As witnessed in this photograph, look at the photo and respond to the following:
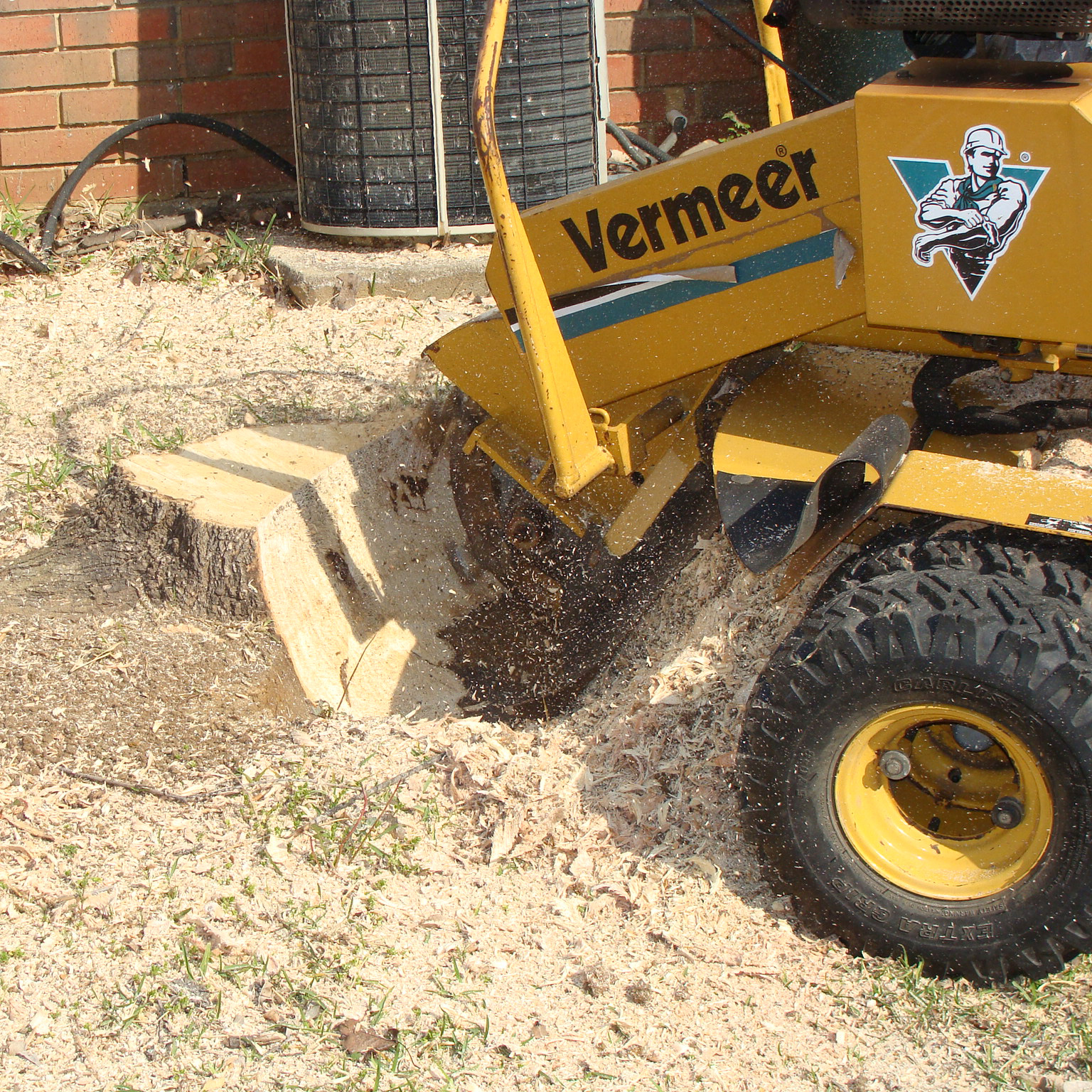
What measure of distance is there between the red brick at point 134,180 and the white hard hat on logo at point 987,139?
4.56 meters

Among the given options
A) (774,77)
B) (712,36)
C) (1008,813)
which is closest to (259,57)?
(712,36)

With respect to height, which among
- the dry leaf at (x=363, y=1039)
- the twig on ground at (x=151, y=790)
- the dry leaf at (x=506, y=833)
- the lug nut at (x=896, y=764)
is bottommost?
the dry leaf at (x=363, y=1039)

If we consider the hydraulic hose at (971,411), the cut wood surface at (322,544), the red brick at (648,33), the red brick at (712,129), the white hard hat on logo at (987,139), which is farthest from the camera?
the red brick at (712,129)

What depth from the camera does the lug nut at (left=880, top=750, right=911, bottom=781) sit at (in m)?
2.50

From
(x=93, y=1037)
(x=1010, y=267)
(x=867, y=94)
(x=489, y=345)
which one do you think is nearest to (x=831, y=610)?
(x=1010, y=267)

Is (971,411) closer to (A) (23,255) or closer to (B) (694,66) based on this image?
(B) (694,66)

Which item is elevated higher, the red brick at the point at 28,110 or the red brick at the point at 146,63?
the red brick at the point at 146,63

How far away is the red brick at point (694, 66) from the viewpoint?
612cm

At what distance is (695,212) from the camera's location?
2.78 metres

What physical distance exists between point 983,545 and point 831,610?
35cm

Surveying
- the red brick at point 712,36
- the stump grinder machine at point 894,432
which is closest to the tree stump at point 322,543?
the stump grinder machine at point 894,432

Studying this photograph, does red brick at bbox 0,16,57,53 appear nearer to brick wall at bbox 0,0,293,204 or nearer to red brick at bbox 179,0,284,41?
brick wall at bbox 0,0,293,204

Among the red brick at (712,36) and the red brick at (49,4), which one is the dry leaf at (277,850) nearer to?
the red brick at (49,4)

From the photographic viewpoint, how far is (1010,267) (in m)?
2.42
